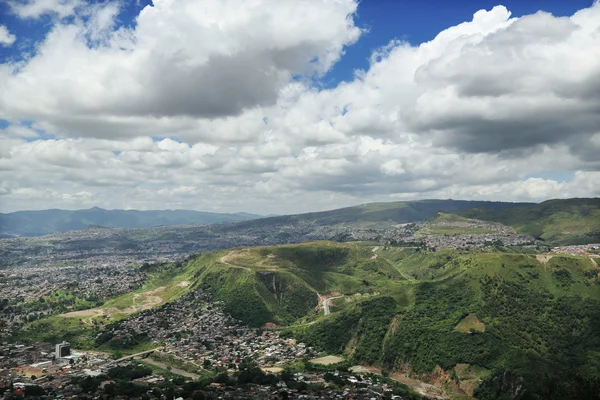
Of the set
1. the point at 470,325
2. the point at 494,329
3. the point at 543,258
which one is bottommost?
→ the point at 470,325

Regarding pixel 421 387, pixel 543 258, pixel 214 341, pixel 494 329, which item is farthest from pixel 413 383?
pixel 543 258

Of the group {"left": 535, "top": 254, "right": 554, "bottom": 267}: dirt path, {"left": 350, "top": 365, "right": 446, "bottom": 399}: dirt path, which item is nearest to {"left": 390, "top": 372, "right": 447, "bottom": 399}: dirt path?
{"left": 350, "top": 365, "right": 446, "bottom": 399}: dirt path

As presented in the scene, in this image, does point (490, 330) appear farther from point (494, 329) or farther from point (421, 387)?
point (421, 387)

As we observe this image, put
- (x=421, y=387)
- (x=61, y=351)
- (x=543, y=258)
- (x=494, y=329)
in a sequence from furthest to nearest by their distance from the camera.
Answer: (x=543, y=258) → (x=61, y=351) → (x=494, y=329) → (x=421, y=387)

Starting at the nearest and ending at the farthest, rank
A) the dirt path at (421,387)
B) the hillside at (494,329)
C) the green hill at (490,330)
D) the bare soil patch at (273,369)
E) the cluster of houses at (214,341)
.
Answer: the dirt path at (421,387), the hillside at (494,329), the green hill at (490,330), the bare soil patch at (273,369), the cluster of houses at (214,341)

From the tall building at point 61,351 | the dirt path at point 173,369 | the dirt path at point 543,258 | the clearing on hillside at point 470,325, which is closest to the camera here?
the dirt path at point 173,369

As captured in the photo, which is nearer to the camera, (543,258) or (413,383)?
(413,383)

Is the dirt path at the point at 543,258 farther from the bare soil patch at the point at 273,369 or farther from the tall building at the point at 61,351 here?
the tall building at the point at 61,351

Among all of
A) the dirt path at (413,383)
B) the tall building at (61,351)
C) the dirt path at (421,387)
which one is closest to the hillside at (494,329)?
the dirt path at (413,383)

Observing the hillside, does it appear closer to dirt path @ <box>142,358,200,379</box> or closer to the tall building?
dirt path @ <box>142,358,200,379</box>

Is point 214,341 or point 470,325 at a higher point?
point 470,325
